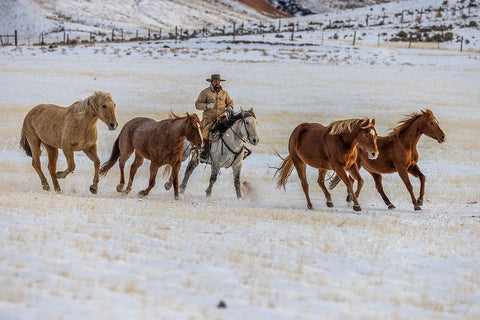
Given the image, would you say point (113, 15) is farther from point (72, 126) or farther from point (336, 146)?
point (336, 146)

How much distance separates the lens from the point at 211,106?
43.8ft

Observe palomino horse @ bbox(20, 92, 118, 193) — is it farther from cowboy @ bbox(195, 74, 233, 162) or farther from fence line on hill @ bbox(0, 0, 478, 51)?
fence line on hill @ bbox(0, 0, 478, 51)

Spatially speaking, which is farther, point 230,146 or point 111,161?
point 111,161

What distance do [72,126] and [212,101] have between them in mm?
2816

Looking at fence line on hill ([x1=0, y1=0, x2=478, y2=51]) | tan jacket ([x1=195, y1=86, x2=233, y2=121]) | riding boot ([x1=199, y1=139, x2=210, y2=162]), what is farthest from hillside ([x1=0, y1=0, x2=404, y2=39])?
riding boot ([x1=199, y1=139, x2=210, y2=162])

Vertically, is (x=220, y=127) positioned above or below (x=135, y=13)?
below

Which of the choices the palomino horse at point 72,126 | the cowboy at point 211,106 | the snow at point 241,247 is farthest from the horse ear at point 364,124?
the palomino horse at point 72,126

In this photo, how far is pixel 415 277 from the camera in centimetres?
650

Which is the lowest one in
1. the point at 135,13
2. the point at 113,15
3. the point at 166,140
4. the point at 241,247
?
the point at 241,247

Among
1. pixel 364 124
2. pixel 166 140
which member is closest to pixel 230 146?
pixel 166 140

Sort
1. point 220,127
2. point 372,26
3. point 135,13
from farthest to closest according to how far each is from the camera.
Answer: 1. point 135,13
2. point 372,26
3. point 220,127

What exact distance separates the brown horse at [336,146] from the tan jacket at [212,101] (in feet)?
5.45

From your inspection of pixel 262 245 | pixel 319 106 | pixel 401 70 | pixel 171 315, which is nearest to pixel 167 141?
pixel 262 245

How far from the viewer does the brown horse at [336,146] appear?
37.3 feet
